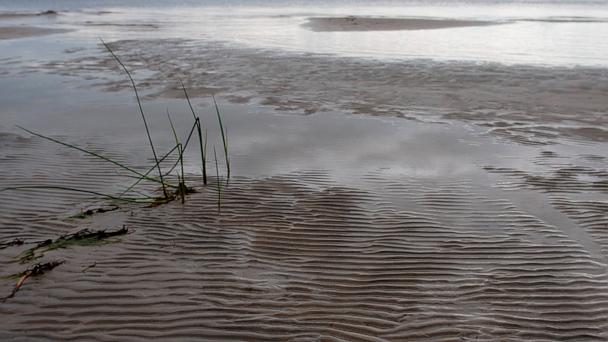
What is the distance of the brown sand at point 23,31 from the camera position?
20297 millimetres

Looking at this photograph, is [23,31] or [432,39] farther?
[23,31]

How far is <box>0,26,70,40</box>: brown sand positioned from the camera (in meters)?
20.3

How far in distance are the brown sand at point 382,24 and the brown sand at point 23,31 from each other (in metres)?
10.2

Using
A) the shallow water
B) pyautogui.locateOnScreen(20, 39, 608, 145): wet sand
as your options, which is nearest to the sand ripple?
pyautogui.locateOnScreen(20, 39, 608, 145): wet sand

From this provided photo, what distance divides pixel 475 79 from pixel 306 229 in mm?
7730

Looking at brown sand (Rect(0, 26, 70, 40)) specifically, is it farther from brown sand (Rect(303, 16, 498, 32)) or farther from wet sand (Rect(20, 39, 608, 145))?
brown sand (Rect(303, 16, 498, 32))

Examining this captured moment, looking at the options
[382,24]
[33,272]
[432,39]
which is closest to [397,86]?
[33,272]

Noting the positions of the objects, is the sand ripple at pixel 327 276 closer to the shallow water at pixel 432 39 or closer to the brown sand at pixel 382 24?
the shallow water at pixel 432 39

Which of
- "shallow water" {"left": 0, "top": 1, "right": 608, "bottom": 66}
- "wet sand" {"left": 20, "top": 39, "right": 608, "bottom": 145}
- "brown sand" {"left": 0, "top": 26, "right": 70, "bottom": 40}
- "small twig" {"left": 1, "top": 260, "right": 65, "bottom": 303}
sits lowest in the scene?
"small twig" {"left": 1, "top": 260, "right": 65, "bottom": 303}

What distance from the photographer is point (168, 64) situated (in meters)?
13.5

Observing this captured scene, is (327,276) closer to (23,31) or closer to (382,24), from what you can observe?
(23,31)

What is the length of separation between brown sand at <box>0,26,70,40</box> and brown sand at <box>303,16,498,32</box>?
1020 centimetres

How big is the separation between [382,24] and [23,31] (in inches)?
571

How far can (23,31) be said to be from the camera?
21797mm
